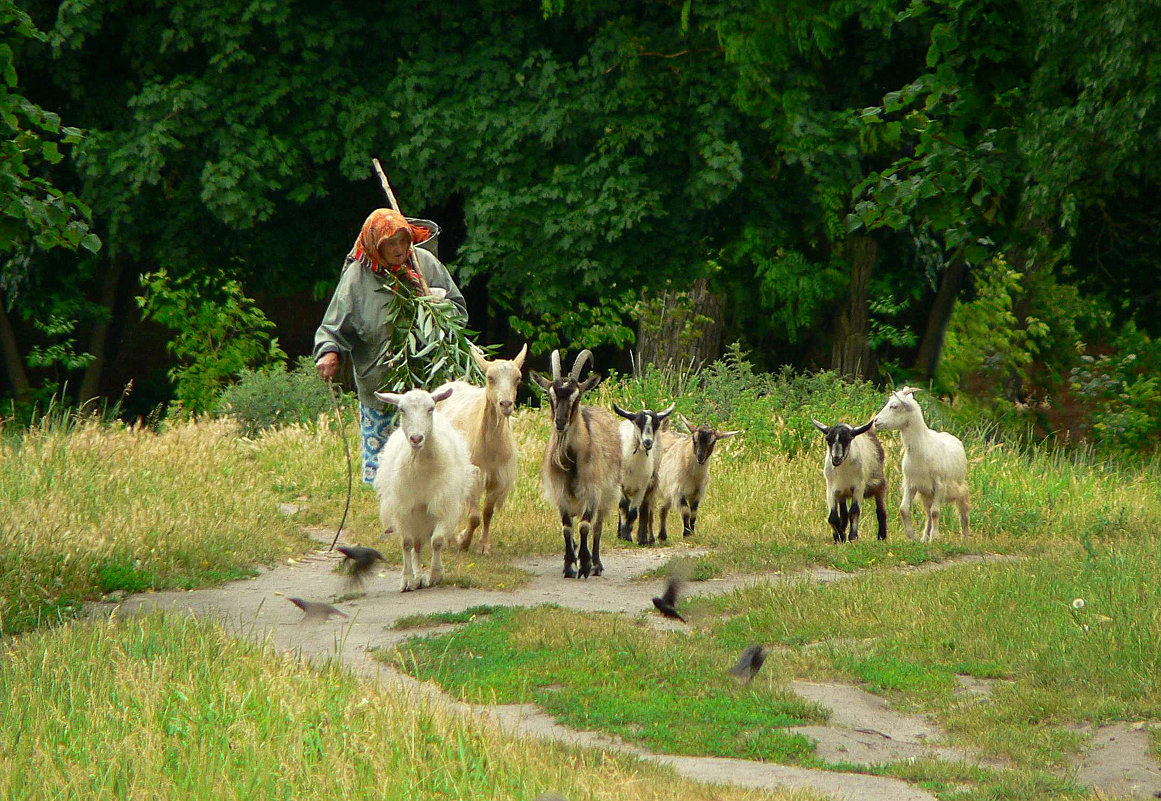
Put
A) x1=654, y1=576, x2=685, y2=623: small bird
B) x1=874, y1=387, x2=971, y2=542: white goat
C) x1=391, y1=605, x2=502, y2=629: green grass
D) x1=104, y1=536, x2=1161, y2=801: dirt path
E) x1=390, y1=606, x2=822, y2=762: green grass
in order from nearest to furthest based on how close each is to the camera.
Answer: x1=104, y1=536, x2=1161, y2=801: dirt path < x1=390, y1=606, x2=822, y2=762: green grass < x1=391, y1=605, x2=502, y2=629: green grass < x1=654, y1=576, x2=685, y2=623: small bird < x1=874, y1=387, x2=971, y2=542: white goat

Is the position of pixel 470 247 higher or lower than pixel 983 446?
higher

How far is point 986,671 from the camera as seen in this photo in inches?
299

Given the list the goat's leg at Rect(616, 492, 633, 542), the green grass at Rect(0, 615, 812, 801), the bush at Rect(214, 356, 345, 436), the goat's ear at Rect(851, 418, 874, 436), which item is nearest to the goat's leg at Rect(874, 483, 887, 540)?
the goat's ear at Rect(851, 418, 874, 436)

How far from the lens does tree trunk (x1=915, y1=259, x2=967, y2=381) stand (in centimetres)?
1972

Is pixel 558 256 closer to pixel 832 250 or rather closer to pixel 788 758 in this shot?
pixel 832 250

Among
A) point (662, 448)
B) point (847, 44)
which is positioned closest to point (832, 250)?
point (847, 44)

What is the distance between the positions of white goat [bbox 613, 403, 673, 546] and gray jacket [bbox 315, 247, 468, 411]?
2198 millimetres

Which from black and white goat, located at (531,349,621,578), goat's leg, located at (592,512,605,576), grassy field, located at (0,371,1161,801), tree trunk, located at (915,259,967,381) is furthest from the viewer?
tree trunk, located at (915,259,967,381)

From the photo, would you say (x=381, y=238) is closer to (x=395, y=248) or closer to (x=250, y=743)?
(x=395, y=248)

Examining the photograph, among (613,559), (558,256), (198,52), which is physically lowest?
(613,559)

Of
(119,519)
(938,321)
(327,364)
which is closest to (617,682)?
(327,364)

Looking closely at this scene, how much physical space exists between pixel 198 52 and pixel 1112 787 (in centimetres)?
1643

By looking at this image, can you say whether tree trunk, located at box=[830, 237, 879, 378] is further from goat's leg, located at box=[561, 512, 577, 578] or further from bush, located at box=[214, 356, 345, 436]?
goat's leg, located at box=[561, 512, 577, 578]

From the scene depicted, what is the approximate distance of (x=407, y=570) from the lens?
30.8 feet
